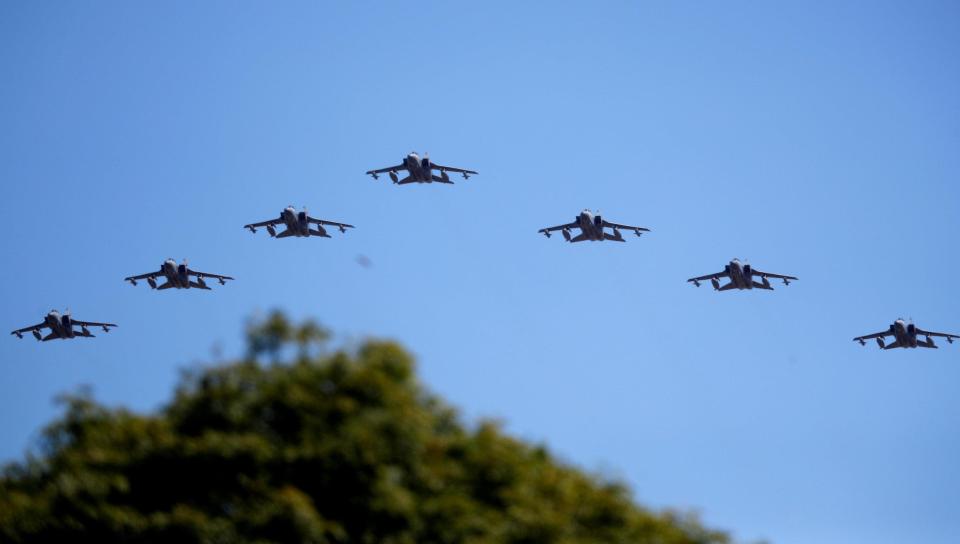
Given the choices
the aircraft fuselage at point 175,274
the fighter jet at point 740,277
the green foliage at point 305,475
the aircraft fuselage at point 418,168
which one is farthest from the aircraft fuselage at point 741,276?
the green foliage at point 305,475

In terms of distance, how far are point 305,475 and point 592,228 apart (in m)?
42.5

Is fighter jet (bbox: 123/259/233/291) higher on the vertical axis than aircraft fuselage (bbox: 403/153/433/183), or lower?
lower

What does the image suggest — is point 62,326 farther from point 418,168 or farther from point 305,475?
point 305,475

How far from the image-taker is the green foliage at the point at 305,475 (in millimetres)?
34312

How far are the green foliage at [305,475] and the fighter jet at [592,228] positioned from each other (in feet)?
126

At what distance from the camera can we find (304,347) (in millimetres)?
37344

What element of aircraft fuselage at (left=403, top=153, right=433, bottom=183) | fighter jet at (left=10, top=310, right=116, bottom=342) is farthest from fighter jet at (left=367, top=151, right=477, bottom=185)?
fighter jet at (left=10, top=310, right=116, bottom=342)

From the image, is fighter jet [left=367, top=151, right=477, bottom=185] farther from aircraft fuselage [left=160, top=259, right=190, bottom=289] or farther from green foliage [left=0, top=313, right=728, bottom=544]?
green foliage [left=0, top=313, right=728, bottom=544]

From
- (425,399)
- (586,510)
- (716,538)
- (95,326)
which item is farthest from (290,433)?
(95,326)

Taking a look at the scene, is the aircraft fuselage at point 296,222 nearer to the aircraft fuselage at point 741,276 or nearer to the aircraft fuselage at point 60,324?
the aircraft fuselage at point 60,324

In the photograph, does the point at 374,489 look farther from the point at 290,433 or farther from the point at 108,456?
the point at 108,456

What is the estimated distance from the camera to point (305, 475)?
35250 millimetres

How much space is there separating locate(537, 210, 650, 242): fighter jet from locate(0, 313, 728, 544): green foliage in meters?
38.5

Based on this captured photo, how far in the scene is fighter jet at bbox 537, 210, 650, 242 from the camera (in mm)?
75188
